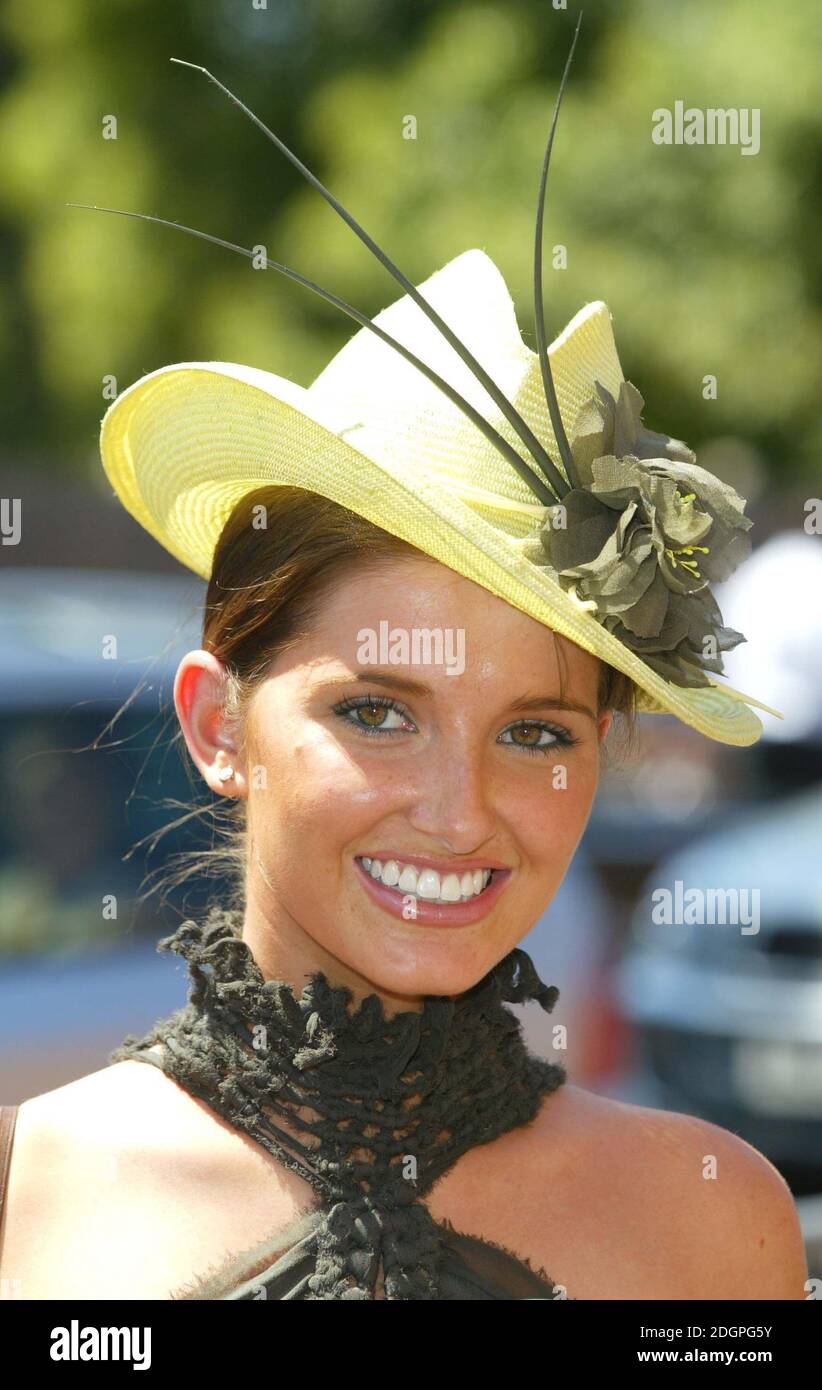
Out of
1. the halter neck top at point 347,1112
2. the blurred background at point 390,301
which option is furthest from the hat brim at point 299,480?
the blurred background at point 390,301

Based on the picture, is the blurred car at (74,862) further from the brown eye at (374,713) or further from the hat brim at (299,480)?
the brown eye at (374,713)

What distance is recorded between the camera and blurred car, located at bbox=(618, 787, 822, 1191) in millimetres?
5324

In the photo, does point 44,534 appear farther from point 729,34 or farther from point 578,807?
point 578,807

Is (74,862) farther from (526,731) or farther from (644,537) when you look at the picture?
(644,537)

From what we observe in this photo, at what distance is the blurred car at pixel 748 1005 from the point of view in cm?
532

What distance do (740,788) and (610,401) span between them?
6722 millimetres

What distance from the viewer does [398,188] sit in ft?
28.5

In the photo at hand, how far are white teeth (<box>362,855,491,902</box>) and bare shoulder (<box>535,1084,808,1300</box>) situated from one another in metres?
0.39

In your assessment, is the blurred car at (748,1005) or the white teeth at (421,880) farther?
the blurred car at (748,1005)

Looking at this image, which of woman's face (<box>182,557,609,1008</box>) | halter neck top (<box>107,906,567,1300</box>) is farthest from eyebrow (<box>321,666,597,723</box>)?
halter neck top (<box>107,906,567,1300</box>)

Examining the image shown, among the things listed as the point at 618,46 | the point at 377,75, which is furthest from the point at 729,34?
the point at 377,75

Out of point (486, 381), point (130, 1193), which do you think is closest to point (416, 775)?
point (486, 381)

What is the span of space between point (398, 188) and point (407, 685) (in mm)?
7264
